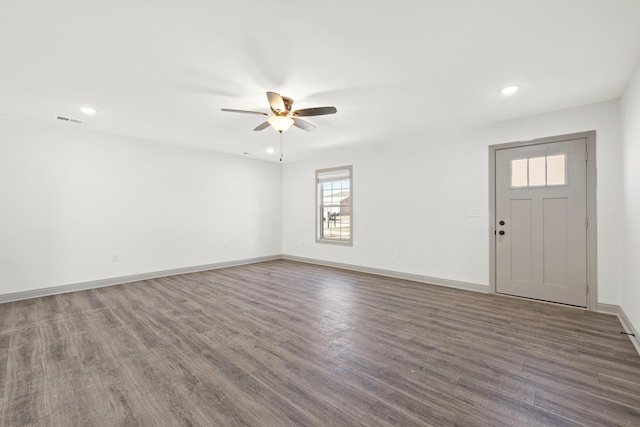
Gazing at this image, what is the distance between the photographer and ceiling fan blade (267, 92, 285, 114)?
113 inches

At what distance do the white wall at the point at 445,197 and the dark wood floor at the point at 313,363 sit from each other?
0.83 metres

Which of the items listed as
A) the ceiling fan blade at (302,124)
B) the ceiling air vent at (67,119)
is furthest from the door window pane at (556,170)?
the ceiling air vent at (67,119)

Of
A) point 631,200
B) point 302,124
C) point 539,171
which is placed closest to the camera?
point 631,200

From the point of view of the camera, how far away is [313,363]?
2314 millimetres

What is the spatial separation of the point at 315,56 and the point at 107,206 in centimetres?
453

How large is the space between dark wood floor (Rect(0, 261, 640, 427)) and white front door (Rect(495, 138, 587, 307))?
345mm

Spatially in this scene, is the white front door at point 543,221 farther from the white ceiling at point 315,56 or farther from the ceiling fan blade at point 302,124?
the ceiling fan blade at point 302,124

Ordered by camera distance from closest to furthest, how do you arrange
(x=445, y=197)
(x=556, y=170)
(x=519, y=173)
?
(x=556, y=170) → (x=519, y=173) → (x=445, y=197)

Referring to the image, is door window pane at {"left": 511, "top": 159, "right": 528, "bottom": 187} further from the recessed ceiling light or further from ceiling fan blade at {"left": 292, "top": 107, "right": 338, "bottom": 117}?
ceiling fan blade at {"left": 292, "top": 107, "right": 338, "bottom": 117}

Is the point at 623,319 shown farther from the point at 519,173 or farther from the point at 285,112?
the point at 285,112

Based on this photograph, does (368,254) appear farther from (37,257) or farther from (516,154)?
(37,257)

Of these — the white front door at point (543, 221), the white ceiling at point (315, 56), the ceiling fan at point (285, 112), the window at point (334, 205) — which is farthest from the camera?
the window at point (334, 205)

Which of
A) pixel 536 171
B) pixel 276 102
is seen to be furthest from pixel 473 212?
pixel 276 102

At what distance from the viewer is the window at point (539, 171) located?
375 centimetres
